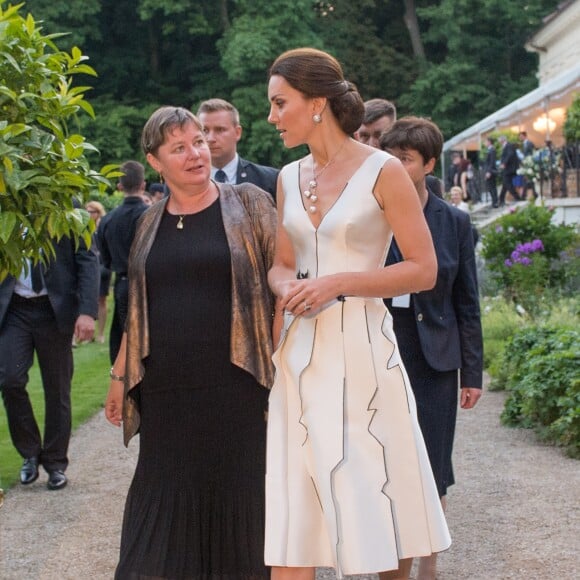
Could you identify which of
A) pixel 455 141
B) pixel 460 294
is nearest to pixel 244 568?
pixel 460 294

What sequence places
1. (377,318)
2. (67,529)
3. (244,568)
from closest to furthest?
(377,318), (244,568), (67,529)

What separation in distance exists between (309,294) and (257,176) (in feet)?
10.3

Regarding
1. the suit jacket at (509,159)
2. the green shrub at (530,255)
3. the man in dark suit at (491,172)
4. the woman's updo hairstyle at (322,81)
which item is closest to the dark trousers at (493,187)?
the man in dark suit at (491,172)

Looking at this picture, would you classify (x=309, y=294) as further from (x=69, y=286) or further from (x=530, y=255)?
(x=530, y=255)

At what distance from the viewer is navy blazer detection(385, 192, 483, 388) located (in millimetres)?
5309

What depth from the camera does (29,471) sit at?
8133 millimetres

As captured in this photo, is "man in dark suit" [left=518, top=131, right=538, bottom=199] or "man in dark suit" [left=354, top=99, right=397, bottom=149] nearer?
"man in dark suit" [left=354, top=99, right=397, bottom=149]

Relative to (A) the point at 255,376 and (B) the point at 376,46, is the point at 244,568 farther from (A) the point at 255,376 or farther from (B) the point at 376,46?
(B) the point at 376,46

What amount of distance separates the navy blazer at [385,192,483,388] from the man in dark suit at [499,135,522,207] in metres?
25.4

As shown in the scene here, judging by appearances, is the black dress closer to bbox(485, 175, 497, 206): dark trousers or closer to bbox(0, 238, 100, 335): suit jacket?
bbox(0, 238, 100, 335): suit jacket

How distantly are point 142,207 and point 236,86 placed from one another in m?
46.1

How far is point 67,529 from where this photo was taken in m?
6.94

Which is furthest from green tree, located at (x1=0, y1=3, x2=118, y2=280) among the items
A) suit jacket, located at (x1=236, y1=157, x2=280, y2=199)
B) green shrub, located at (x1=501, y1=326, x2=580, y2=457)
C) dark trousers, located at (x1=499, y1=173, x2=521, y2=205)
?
dark trousers, located at (x1=499, y1=173, x2=521, y2=205)

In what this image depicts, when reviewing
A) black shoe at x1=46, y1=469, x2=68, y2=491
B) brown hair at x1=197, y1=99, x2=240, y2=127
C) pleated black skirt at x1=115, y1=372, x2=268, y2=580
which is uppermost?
brown hair at x1=197, y1=99, x2=240, y2=127
